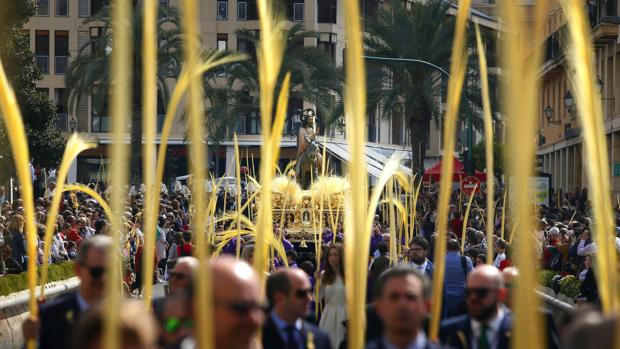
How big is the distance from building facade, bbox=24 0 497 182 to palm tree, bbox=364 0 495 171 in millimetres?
26707

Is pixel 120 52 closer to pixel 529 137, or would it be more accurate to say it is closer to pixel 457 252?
pixel 529 137

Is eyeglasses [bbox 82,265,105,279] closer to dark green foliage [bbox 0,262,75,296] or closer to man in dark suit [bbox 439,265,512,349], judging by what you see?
man in dark suit [bbox 439,265,512,349]

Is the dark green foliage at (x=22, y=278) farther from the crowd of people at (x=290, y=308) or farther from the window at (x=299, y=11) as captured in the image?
the window at (x=299, y=11)

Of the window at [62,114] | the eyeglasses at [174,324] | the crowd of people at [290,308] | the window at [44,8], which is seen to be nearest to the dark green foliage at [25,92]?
the crowd of people at [290,308]

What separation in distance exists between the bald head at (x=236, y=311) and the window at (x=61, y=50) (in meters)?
68.5

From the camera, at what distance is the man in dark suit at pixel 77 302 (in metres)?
7.24

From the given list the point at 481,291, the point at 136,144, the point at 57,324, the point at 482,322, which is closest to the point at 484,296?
the point at 481,291

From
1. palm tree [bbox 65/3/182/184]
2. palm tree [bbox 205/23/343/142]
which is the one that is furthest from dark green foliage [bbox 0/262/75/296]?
palm tree [bbox 205/23/343/142]

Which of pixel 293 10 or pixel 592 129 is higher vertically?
pixel 293 10

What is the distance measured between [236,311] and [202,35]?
68354 mm

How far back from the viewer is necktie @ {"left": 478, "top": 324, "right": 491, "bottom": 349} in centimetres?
732

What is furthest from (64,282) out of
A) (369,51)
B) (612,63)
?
(612,63)

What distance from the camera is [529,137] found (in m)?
5.19

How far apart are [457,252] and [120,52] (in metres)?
9.83
